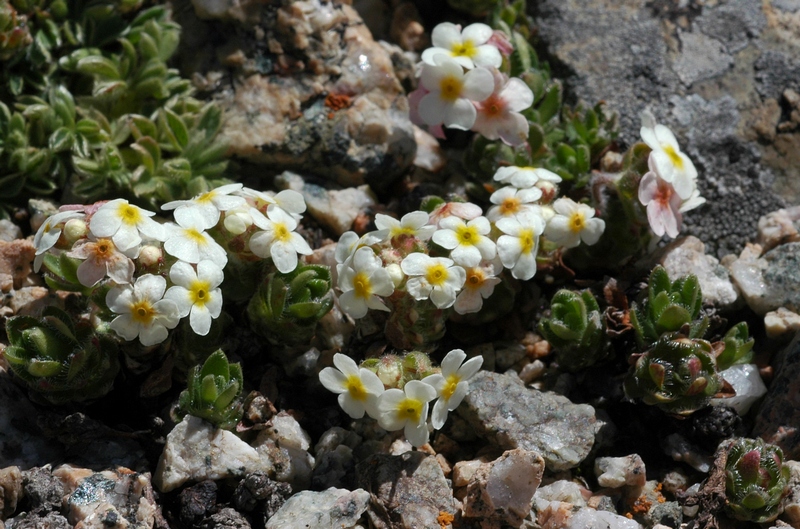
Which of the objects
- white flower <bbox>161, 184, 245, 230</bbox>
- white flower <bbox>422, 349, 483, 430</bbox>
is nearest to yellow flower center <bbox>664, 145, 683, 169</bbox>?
white flower <bbox>422, 349, 483, 430</bbox>

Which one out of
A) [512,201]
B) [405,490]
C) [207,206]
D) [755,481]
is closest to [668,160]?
[512,201]

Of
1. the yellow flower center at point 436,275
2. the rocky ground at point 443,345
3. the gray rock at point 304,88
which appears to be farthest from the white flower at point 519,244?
the gray rock at point 304,88

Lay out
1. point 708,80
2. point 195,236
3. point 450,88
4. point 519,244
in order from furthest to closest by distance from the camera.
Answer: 1. point 708,80
2. point 450,88
3. point 519,244
4. point 195,236

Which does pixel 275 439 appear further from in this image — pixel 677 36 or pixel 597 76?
pixel 677 36

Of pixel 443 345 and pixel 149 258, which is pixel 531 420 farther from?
pixel 149 258

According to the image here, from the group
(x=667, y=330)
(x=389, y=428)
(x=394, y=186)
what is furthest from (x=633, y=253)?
(x=389, y=428)

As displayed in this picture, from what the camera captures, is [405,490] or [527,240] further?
[527,240]

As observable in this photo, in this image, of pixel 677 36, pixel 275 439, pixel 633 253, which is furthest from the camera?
pixel 677 36

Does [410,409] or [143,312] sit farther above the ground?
[143,312]
